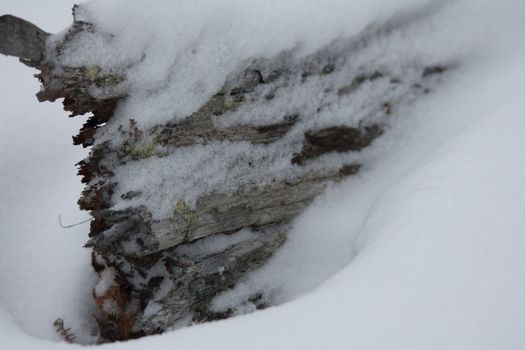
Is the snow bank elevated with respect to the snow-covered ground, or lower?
elevated

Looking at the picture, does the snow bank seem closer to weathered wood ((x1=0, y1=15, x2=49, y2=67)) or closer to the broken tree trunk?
the broken tree trunk

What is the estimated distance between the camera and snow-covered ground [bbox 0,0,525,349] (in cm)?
254

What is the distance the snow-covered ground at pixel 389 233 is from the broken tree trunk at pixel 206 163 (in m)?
0.29

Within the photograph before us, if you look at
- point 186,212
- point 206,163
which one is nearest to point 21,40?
point 206,163

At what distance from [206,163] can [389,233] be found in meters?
2.13

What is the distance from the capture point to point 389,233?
3533 millimetres

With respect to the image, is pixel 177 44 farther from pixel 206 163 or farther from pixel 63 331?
pixel 63 331

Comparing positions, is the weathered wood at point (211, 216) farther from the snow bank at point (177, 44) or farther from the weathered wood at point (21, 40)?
the weathered wood at point (21, 40)

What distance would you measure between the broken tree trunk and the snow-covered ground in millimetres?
292

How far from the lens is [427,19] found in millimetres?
5172

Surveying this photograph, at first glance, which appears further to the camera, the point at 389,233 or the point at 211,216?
the point at 211,216

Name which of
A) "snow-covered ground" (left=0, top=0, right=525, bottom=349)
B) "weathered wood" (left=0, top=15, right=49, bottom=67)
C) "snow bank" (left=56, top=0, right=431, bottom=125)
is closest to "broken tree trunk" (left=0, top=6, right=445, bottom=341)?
"weathered wood" (left=0, top=15, right=49, bottom=67)

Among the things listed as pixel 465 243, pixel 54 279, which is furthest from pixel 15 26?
pixel 465 243

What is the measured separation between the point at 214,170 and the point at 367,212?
6.23 feet
